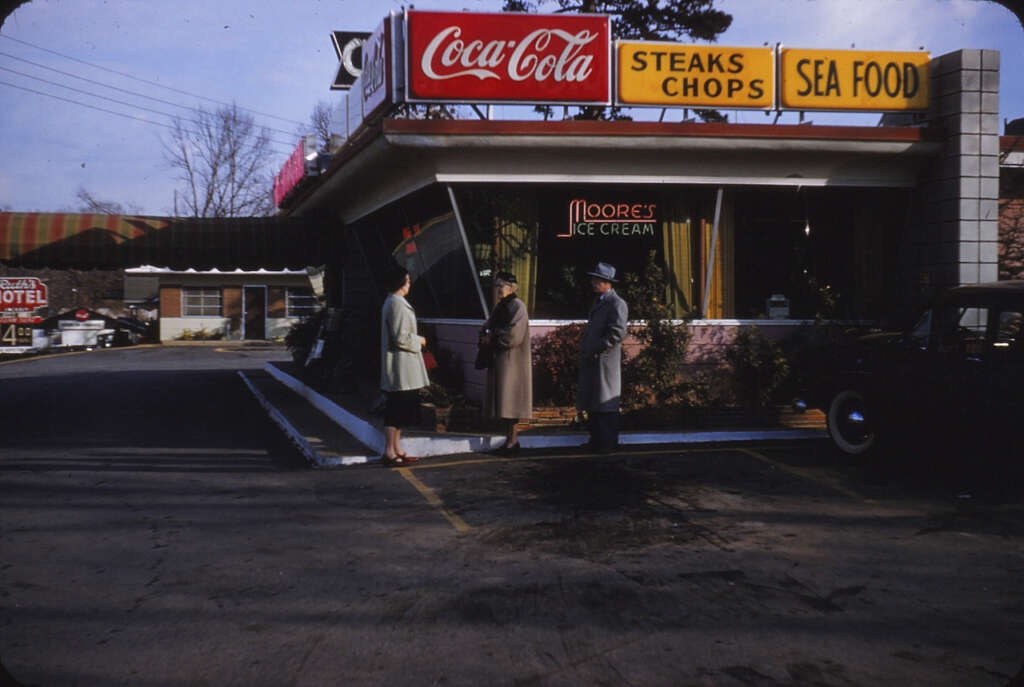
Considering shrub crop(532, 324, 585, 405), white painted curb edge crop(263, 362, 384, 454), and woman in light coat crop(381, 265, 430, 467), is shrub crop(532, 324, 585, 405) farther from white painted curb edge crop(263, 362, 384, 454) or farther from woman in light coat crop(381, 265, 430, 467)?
woman in light coat crop(381, 265, 430, 467)

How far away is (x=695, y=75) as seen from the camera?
11.8 m

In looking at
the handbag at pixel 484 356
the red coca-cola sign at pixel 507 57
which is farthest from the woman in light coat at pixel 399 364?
the red coca-cola sign at pixel 507 57

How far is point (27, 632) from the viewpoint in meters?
4.50

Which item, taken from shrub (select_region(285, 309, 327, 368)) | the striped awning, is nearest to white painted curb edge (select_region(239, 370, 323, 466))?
shrub (select_region(285, 309, 327, 368))

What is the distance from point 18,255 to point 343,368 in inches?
366

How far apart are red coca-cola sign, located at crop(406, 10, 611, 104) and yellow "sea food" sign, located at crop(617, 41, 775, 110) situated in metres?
0.45

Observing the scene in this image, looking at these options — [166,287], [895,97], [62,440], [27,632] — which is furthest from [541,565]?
[166,287]

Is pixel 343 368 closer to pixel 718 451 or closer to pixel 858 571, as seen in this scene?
pixel 718 451

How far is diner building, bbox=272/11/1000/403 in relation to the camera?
11.2 metres

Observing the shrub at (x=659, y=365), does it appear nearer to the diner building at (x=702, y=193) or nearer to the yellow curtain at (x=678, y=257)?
the diner building at (x=702, y=193)

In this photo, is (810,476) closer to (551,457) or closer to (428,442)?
(551,457)

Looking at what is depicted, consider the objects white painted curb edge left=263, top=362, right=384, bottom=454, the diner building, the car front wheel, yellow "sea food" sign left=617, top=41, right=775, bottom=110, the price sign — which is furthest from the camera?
the price sign

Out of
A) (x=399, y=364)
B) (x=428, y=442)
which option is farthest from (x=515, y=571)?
(x=428, y=442)

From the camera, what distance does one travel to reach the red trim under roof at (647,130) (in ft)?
35.0
